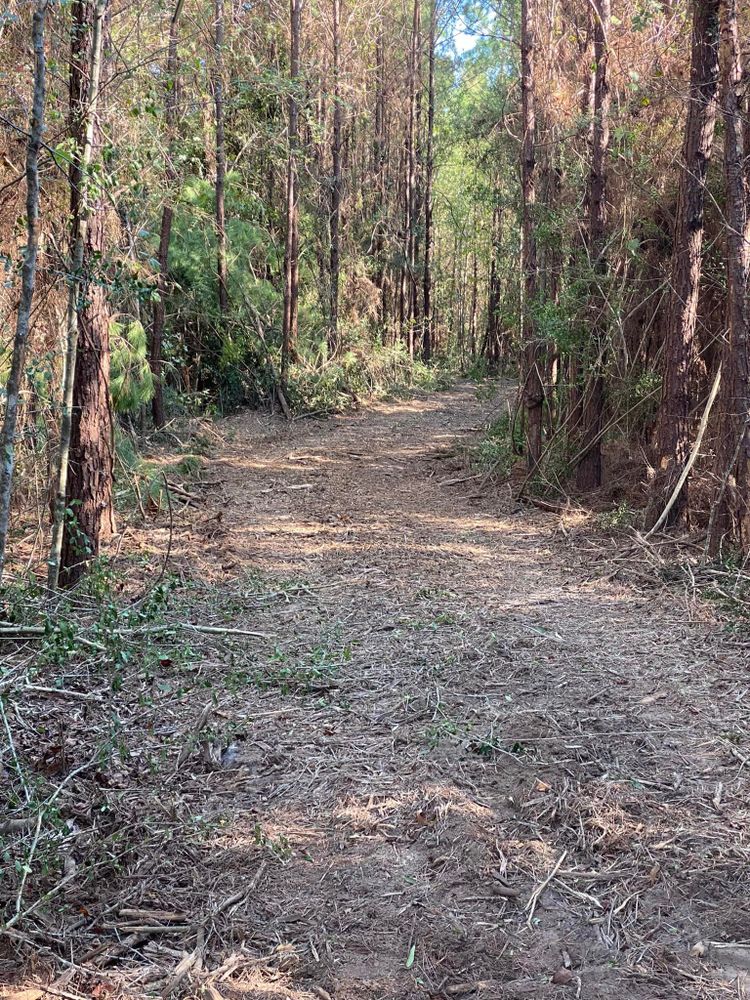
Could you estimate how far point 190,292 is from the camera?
1438 centimetres

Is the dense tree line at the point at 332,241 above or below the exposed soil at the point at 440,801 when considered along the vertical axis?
above

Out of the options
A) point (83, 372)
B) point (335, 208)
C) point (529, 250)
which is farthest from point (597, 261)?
point (335, 208)

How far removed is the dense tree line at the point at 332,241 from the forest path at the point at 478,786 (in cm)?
160

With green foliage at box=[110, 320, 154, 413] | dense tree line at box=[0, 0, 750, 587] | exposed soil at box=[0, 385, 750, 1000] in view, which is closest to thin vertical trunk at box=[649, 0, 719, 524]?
dense tree line at box=[0, 0, 750, 587]

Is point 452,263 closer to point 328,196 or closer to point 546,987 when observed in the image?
point 328,196

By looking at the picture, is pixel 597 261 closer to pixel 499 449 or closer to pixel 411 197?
pixel 499 449

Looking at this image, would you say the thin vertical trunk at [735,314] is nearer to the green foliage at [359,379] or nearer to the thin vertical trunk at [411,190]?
the green foliage at [359,379]

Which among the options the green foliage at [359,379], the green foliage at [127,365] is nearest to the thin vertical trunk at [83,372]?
the green foliage at [127,365]

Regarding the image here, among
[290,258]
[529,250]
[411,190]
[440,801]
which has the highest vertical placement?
[411,190]

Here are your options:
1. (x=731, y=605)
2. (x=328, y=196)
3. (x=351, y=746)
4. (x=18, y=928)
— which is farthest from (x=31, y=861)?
(x=328, y=196)

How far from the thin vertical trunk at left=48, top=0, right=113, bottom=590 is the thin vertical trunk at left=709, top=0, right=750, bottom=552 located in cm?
453

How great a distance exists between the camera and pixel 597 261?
839 centimetres

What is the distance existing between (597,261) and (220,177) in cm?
789

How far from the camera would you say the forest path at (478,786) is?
2750 mm
